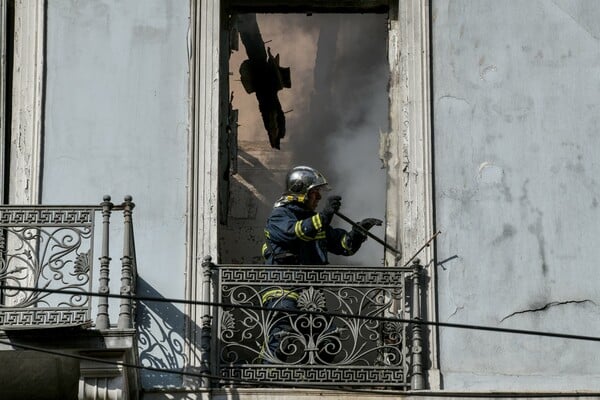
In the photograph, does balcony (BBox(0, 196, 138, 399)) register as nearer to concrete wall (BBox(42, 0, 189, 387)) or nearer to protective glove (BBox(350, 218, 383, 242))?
concrete wall (BBox(42, 0, 189, 387))

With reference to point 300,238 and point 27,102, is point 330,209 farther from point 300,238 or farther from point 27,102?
point 27,102

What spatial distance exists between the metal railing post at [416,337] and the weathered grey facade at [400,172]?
0.05 ft

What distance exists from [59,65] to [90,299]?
2.27 metres

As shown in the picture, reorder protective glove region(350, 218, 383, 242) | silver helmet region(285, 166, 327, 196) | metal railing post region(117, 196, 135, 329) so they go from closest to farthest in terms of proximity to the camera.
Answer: metal railing post region(117, 196, 135, 329) → silver helmet region(285, 166, 327, 196) → protective glove region(350, 218, 383, 242)

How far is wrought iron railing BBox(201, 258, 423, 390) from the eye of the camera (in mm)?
15391

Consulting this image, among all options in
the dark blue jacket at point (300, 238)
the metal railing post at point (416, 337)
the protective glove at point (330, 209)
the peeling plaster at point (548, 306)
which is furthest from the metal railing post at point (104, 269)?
the peeling plaster at point (548, 306)

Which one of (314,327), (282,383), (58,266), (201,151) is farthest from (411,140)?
(58,266)

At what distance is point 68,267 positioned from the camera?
1567 centimetres

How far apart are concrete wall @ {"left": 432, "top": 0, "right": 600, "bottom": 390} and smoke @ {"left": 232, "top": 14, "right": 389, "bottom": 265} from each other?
1567mm

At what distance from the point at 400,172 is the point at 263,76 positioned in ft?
6.87

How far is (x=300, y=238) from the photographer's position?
16.0m

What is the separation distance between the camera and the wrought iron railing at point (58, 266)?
14531 millimetres

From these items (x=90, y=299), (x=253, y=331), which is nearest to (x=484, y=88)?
(x=253, y=331)

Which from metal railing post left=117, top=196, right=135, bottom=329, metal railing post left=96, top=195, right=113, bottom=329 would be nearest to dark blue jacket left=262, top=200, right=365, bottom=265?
metal railing post left=117, top=196, right=135, bottom=329
